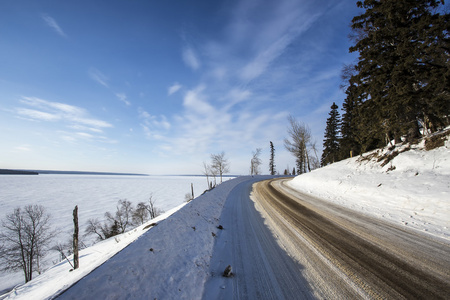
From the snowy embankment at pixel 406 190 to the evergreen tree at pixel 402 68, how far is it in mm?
1829

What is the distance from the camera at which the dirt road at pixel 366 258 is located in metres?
2.49

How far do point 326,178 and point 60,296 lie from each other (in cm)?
1417

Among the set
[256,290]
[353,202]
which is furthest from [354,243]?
[353,202]

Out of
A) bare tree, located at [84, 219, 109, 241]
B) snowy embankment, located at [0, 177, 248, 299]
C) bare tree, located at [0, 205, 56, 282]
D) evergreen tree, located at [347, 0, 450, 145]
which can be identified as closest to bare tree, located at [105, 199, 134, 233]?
bare tree, located at [84, 219, 109, 241]

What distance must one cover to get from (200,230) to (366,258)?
4.03 metres

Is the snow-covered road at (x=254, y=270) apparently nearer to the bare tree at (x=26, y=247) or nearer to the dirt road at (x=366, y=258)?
the dirt road at (x=366, y=258)

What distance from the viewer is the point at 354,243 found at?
400 centimetres

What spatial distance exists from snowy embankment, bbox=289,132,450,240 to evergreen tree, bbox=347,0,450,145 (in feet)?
6.00

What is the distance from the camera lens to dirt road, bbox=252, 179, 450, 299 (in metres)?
2.49

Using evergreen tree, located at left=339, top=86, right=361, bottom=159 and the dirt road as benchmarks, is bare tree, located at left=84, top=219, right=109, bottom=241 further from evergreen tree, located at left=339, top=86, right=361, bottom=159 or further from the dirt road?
evergreen tree, located at left=339, top=86, right=361, bottom=159

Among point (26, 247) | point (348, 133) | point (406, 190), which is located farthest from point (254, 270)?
point (26, 247)

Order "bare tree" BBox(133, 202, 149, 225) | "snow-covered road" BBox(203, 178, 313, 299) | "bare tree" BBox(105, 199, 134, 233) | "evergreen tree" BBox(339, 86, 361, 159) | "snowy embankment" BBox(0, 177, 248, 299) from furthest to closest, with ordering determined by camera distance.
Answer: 1. "bare tree" BBox(133, 202, 149, 225)
2. "bare tree" BBox(105, 199, 134, 233)
3. "evergreen tree" BBox(339, 86, 361, 159)
4. "snow-covered road" BBox(203, 178, 313, 299)
5. "snowy embankment" BBox(0, 177, 248, 299)

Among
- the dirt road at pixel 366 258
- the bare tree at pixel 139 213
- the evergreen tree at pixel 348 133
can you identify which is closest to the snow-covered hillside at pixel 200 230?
the dirt road at pixel 366 258

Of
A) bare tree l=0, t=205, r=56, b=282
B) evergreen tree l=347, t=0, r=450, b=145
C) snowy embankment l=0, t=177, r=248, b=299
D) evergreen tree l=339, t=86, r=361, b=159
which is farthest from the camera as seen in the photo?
evergreen tree l=339, t=86, r=361, b=159
